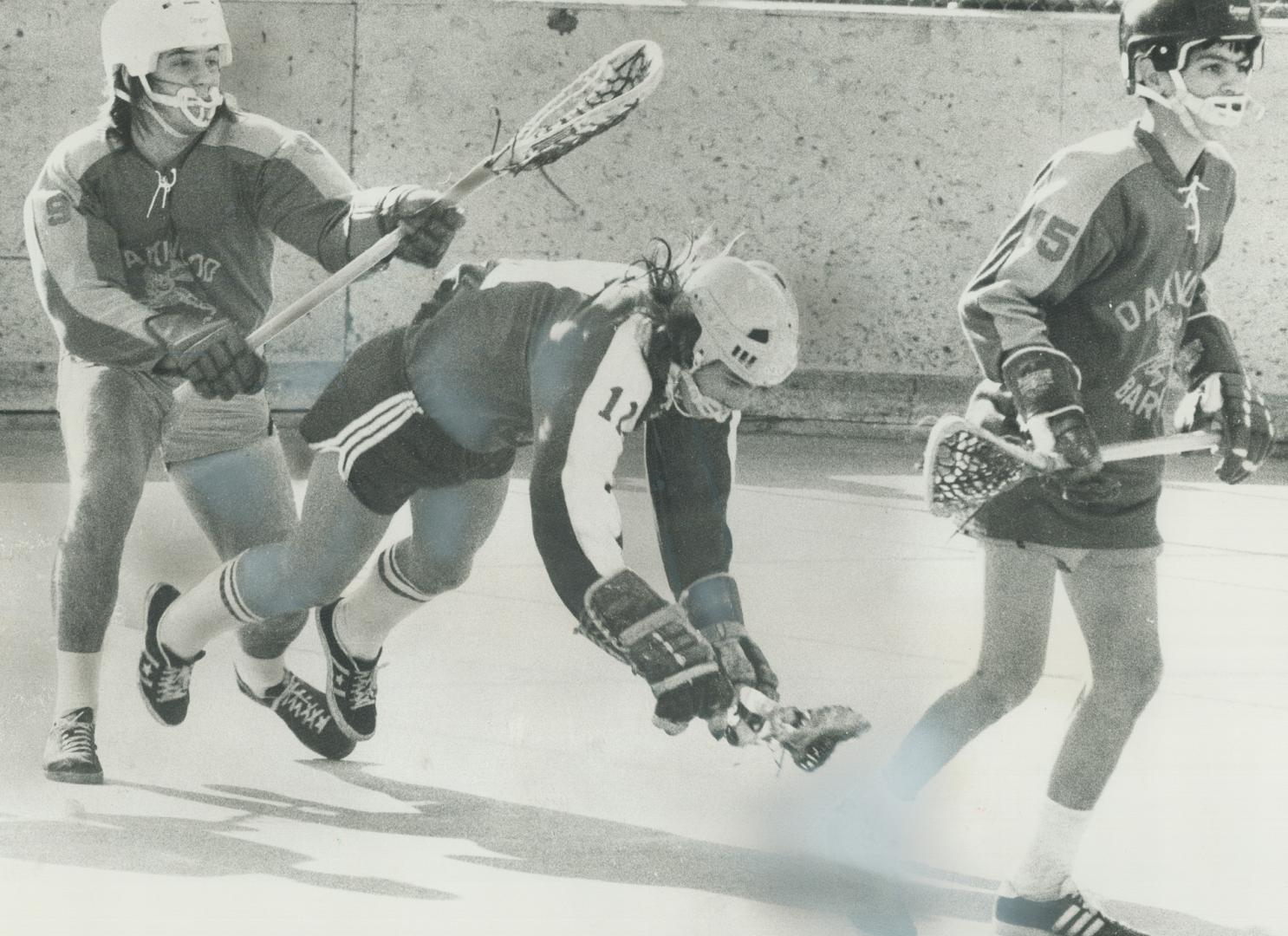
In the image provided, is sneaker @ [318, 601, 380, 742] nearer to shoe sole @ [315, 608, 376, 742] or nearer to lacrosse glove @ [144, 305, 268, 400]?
shoe sole @ [315, 608, 376, 742]

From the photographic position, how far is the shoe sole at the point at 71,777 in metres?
3.80

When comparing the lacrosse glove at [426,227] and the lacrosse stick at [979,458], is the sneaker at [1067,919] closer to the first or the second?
the lacrosse stick at [979,458]

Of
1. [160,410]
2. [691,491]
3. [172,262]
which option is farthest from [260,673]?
[691,491]

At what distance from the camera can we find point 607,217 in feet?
14.5

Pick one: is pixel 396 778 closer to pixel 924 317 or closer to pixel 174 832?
pixel 174 832

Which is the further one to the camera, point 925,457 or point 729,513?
point 729,513

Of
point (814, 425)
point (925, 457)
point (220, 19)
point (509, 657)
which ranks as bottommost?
point (509, 657)

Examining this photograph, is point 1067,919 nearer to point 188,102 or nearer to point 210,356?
point 210,356

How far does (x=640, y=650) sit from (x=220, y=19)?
4.29 ft

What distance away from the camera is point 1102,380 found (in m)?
3.27

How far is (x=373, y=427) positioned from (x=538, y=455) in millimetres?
586

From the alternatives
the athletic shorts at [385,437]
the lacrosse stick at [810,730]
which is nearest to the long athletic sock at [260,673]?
the athletic shorts at [385,437]

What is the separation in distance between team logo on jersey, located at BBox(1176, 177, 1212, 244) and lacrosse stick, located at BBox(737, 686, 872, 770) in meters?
0.83

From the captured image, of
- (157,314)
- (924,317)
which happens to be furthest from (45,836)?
(924,317)
